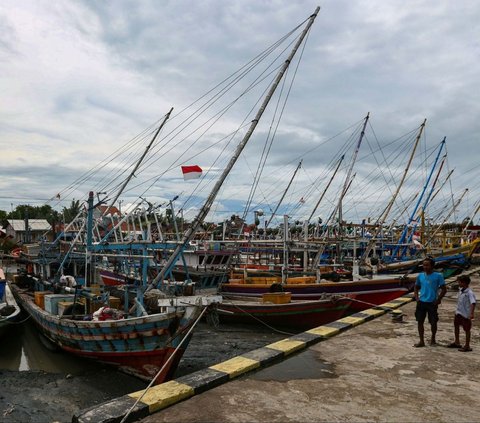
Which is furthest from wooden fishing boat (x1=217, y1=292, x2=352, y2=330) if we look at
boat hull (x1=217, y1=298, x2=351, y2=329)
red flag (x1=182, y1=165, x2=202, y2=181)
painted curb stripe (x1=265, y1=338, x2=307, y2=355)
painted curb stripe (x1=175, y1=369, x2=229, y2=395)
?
painted curb stripe (x1=175, y1=369, x2=229, y2=395)

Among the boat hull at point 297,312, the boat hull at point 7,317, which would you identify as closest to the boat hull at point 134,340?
the boat hull at point 7,317

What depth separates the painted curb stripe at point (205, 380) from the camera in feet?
17.6

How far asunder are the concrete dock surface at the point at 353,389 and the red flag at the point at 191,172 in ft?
24.0

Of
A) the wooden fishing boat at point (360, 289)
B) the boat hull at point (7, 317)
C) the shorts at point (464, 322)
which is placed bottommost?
the boat hull at point (7, 317)

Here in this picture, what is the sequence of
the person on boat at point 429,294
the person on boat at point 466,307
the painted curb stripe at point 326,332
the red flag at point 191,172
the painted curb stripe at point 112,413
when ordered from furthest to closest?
the red flag at point 191,172 → the painted curb stripe at point 326,332 → the person on boat at point 429,294 → the person on boat at point 466,307 → the painted curb stripe at point 112,413

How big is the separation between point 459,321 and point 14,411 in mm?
10203

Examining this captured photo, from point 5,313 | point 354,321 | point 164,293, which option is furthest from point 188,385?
point 5,313

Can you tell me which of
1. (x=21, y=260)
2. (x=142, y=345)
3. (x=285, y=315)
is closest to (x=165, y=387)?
(x=142, y=345)

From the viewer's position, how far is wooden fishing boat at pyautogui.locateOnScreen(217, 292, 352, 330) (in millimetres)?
16625

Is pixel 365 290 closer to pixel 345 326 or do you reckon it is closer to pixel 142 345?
pixel 345 326

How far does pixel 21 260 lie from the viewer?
81.9 feet

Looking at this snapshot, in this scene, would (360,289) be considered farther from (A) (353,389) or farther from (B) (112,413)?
(B) (112,413)

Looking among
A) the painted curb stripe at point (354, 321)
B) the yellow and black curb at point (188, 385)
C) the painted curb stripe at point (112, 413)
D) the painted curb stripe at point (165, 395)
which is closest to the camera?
the painted curb stripe at point (112, 413)

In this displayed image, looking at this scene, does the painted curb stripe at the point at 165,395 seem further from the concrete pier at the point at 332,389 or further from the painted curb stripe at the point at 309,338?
the painted curb stripe at the point at 309,338
